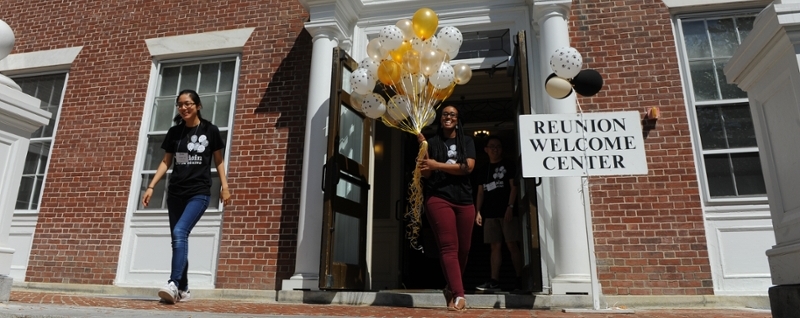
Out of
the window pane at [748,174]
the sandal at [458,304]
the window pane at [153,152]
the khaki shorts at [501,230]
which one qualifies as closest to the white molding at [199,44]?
the window pane at [153,152]

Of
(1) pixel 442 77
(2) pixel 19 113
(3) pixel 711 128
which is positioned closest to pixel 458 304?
(1) pixel 442 77

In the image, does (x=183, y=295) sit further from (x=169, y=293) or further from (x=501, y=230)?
(x=501, y=230)

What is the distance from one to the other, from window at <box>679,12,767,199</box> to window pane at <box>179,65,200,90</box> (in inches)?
231

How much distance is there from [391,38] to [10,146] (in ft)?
9.87

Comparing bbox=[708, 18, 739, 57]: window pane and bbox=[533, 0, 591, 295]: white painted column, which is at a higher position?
bbox=[708, 18, 739, 57]: window pane

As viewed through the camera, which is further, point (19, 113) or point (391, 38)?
point (391, 38)

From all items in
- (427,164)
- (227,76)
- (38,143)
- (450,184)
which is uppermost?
(227,76)

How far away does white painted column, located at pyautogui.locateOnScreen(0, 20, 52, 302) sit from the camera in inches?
Result: 140

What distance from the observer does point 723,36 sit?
19.3 feet

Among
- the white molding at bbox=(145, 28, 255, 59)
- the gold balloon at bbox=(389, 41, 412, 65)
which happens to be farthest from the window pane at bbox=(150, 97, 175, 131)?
the gold balloon at bbox=(389, 41, 412, 65)

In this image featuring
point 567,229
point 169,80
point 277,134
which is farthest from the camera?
point 169,80

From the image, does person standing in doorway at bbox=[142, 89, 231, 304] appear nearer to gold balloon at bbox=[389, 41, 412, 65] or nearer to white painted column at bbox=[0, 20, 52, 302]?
white painted column at bbox=[0, 20, 52, 302]

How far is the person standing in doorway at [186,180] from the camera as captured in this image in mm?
4152

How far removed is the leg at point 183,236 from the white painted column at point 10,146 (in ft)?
3.33
